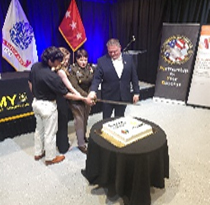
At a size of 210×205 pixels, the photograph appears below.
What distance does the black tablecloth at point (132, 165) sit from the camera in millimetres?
1576

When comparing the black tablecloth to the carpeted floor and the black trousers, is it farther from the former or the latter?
the black trousers

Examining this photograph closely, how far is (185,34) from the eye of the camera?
164 inches

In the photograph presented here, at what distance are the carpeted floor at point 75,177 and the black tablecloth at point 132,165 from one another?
0.92 feet

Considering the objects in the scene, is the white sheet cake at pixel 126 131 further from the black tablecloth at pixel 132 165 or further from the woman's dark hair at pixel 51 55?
the woman's dark hair at pixel 51 55

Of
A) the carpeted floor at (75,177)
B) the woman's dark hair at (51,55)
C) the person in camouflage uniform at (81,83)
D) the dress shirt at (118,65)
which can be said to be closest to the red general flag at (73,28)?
the carpeted floor at (75,177)

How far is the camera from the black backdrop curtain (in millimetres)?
4246

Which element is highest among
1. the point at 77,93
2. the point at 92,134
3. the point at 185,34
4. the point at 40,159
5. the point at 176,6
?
the point at 176,6

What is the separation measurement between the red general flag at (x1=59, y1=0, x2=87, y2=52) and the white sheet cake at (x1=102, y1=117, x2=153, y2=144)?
3351 millimetres

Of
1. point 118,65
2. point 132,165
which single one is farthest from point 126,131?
point 118,65

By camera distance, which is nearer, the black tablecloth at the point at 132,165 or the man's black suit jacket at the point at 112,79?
the black tablecloth at the point at 132,165

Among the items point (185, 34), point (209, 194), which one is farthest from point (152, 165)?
point (185, 34)

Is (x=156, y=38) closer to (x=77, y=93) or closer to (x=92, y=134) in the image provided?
(x=77, y=93)

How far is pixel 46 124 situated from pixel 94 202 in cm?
91

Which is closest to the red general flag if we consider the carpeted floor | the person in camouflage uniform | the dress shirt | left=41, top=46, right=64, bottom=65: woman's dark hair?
the carpeted floor
